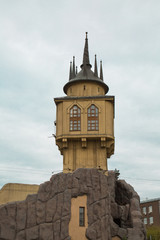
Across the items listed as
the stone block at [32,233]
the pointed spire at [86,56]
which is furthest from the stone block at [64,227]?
the pointed spire at [86,56]

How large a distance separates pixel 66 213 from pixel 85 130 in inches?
331

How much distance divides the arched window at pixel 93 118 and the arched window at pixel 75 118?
2.90 ft

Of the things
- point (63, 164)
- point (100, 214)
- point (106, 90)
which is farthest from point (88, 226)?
point (106, 90)

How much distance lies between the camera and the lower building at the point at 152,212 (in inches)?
1888

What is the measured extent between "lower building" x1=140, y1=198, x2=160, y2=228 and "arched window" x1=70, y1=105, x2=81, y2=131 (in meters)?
26.4

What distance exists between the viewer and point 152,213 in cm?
4903

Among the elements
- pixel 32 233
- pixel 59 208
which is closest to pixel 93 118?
pixel 59 208

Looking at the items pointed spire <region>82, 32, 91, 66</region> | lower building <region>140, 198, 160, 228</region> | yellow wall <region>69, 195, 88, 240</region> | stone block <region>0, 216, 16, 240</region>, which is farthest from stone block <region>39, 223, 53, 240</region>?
lower building <region>140, 198, 160, 228</region>

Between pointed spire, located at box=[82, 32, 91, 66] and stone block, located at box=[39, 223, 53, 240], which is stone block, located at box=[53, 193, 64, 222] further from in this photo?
pointed spire, located at box=[82, 32, 91, 66]

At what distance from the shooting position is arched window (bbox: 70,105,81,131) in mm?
27781

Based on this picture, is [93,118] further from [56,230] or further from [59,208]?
[56,230]

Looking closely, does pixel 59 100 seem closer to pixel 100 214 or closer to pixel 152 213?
pixel 100 214

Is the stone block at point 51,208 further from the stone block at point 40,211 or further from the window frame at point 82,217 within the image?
the window frame at point 82,217

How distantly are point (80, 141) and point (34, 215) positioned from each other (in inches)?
363
